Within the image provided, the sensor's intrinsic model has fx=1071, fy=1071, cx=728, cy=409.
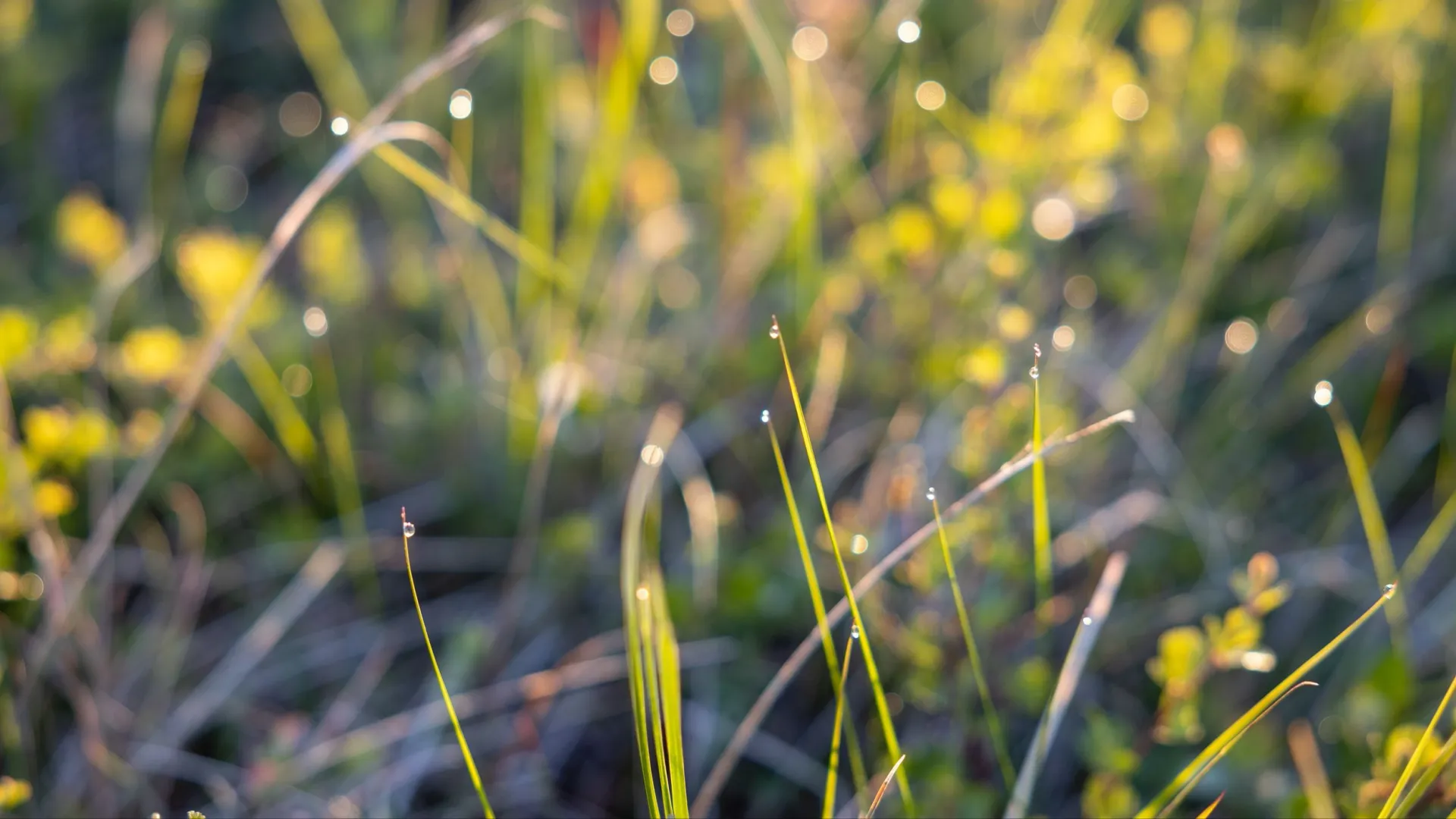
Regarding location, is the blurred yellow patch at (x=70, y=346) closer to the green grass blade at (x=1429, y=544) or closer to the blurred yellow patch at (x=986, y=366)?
the blurred yellow patch at (x=986, y=366)

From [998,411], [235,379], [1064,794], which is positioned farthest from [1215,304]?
[235,379]

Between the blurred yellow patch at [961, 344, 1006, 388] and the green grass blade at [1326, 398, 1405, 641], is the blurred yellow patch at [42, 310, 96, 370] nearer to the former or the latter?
the blurred yellow patch at [961, 344, 1006, 388]

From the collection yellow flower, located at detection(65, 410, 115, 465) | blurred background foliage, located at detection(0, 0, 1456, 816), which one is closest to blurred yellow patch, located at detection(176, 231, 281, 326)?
blurred background foliage, located at detection(0, 0, 1456, 816)

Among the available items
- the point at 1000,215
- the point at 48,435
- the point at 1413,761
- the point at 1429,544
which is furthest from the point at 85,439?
the point at 1429,544

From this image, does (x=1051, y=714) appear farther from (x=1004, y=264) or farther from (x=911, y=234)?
(x=911, y=234)

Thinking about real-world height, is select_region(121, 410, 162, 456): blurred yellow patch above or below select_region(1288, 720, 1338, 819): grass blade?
above

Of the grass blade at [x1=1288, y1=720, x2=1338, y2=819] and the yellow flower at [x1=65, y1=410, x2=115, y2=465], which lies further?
the yellow flower at [x1=65, y1=410, x2=115, y2=465]

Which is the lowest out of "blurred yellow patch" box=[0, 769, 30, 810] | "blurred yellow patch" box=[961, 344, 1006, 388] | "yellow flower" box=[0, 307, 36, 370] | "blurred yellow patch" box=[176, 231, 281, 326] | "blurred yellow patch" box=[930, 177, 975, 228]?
"blurred yellow patch" box=[0, 769, 30, 810]

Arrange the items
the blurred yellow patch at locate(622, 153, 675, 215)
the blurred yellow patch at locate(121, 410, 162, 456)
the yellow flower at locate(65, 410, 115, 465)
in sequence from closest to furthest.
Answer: the yellow flower at locate(65, 410, 115, 465)
the blurred yellow patch at locate(121, 410, 162, 456)
the blurred yellow patch at locate(622, 153, 675, 215)
